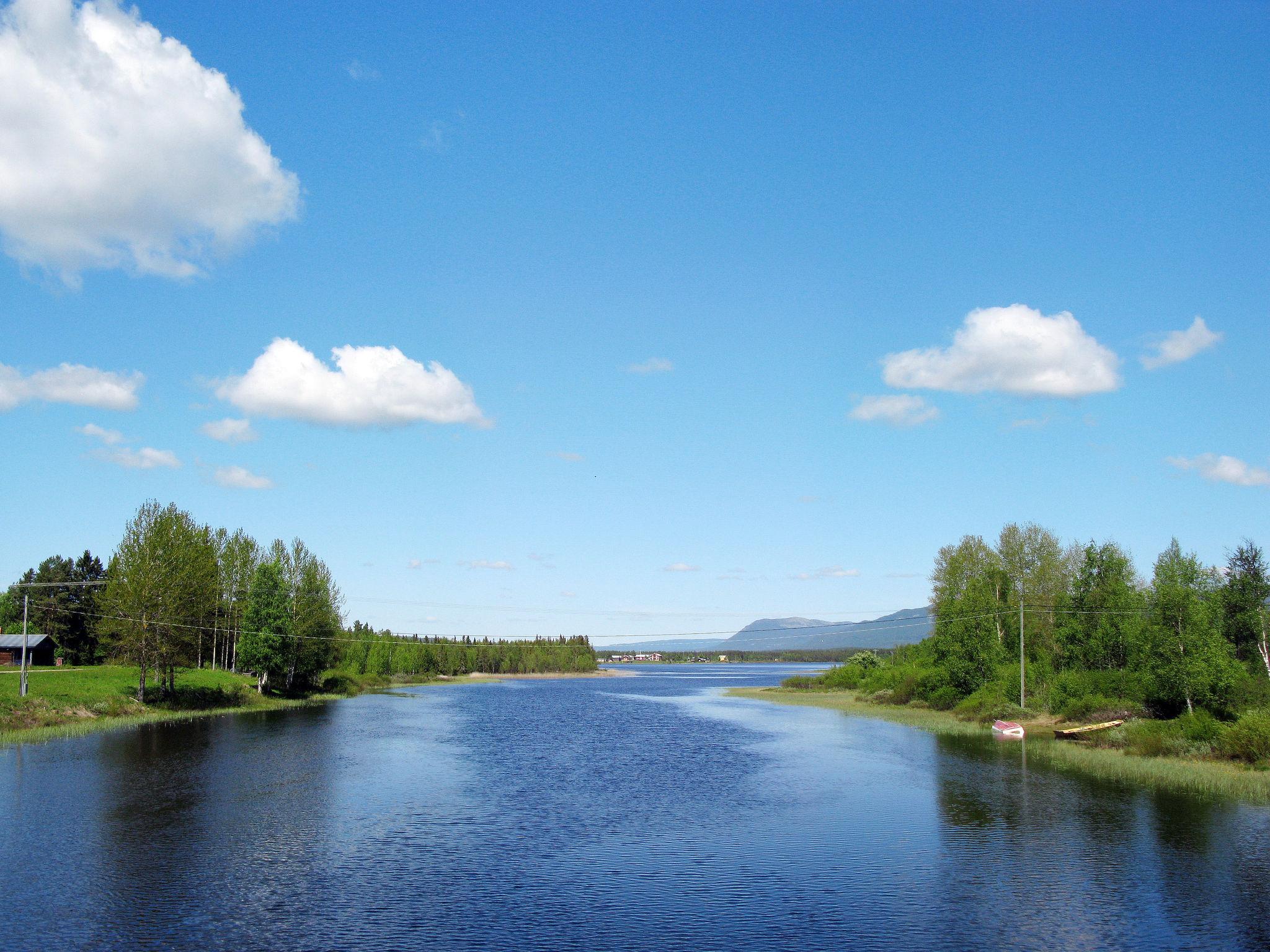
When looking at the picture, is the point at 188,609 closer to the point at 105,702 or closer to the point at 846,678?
the point at 105,702

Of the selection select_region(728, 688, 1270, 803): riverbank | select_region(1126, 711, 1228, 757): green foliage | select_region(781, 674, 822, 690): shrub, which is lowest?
select_region(781, 674, 822, 690): shrub

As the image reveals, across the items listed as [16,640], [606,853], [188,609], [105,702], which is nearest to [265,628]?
[188,609]

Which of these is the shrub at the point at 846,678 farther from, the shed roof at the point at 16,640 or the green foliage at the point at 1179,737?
the shed roof at the point at 16,640

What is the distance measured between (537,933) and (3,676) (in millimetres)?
70574

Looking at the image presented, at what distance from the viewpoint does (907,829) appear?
34.3 meters

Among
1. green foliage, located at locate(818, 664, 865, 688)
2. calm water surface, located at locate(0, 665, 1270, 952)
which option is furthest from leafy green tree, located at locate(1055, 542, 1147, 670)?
green foliage, located at locate(818, 664, 865, 688)

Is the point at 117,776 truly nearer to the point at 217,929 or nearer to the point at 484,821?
the point at 484,821

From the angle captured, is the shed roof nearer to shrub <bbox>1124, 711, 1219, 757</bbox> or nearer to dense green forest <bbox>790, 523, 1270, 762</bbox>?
dense green forest <bbox>790, 523, 1270, 762</bbox>

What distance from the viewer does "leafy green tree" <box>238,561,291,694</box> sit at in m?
96.6

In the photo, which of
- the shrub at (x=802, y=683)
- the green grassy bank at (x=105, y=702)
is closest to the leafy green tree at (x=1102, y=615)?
the shrub at (x=802, y=683)

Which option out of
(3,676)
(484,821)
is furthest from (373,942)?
(3,676)

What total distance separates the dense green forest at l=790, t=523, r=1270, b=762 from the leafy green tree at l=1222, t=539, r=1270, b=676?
0.12 m

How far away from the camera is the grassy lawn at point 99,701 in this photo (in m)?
61.3

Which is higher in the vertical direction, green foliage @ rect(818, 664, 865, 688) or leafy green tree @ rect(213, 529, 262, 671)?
leafy green tree @ rect(213, 529, 262, 671)
